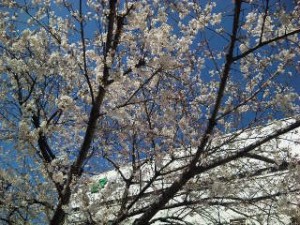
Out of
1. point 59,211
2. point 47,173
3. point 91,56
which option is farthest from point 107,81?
point 59,211

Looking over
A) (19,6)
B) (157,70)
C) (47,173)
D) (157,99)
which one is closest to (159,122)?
(157,99)

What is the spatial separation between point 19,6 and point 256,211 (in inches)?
207

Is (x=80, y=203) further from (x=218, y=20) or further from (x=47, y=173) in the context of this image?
(x=218, y=20)

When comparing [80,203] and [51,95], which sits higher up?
[51,95]

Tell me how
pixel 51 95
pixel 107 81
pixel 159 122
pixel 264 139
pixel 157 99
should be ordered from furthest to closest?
pixel 51 95 → pixel 159 122 → pixel 157 99 → pixel 107 81 → pixel 264 139

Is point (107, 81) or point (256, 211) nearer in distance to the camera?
point (107, 81)

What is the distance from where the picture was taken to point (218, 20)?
6.78 metres

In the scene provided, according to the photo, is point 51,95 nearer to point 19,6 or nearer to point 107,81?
point 19,6

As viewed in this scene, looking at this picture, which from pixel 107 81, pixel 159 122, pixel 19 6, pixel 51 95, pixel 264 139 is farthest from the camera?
pixel 51 95

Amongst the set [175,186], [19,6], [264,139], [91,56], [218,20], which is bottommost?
[175,186]

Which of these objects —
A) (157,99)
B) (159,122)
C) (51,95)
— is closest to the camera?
(157,99)

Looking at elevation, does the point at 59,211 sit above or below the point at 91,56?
below

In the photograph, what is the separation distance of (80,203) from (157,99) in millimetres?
1934

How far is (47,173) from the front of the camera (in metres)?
5.98
